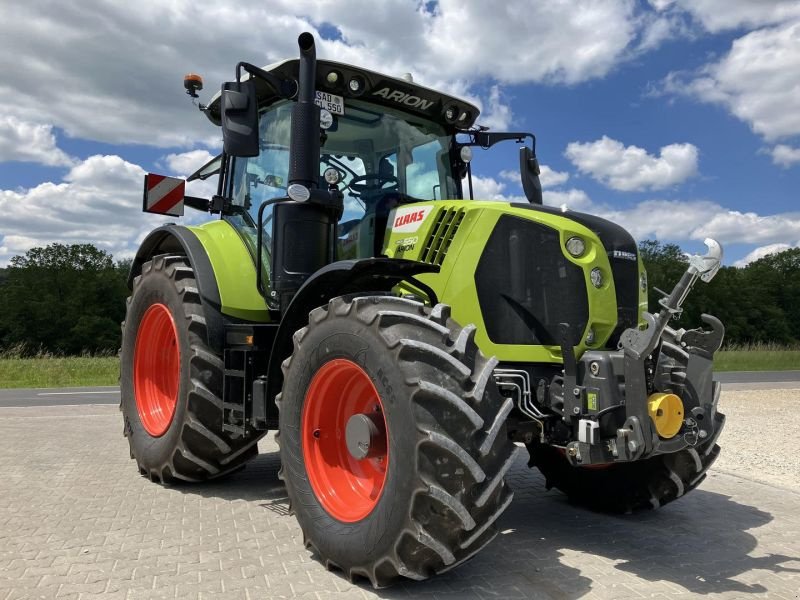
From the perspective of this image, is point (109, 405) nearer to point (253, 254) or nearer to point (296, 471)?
point (253, 254)

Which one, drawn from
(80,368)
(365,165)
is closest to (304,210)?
(365,165)

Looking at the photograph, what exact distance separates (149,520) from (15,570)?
95 centimetres

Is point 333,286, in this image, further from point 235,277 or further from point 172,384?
point 172,384

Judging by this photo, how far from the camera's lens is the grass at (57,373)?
1681 centimetres

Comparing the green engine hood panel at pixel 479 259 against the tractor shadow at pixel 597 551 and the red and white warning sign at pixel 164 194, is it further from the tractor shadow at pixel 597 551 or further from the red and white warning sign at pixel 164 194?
the red and white warning sign at pixel 164 194

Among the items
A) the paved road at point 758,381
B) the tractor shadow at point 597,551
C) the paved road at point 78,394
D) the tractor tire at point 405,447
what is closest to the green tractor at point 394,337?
the tractor tire at point 405,447

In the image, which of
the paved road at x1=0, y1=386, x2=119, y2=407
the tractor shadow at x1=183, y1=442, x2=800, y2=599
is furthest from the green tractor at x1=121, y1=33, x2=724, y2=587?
the paved road at x1=0, y1=386, x2=119, y2=407

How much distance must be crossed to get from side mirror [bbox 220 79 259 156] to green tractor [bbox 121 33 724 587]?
12 mm

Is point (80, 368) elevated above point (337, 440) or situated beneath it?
situated beneath

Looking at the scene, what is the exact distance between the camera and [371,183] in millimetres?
4746

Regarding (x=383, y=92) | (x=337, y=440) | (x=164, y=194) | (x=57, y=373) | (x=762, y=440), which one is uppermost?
(x=383, y=92)

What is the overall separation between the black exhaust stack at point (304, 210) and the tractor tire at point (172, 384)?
77cm

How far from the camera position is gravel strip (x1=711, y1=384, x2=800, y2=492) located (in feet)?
20.9

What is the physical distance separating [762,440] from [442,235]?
6.31 m
